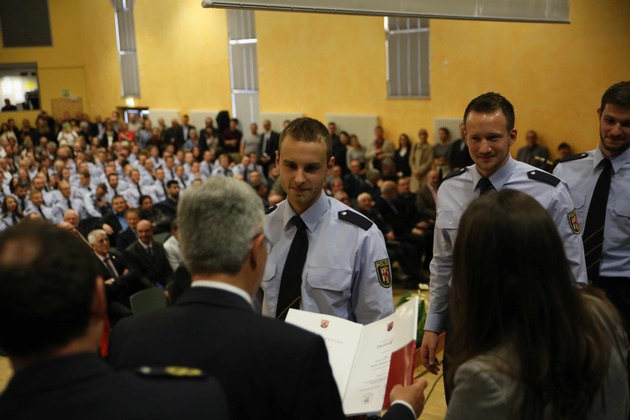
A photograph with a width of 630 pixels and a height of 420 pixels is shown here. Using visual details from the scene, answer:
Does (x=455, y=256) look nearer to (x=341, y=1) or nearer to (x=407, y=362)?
(x=407, y=362)

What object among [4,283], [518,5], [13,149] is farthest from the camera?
[13,149]

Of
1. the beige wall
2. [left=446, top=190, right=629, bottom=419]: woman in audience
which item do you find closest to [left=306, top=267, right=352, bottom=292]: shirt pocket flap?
[left=446, top=190, right=629, bottom=419]: woman in audience

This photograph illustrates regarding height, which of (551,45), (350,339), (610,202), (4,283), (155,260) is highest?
(551,45)

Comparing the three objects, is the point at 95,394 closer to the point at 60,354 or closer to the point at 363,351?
the point at 60,354

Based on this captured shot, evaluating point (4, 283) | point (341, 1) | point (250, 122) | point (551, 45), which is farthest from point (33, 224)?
point (250, 122)

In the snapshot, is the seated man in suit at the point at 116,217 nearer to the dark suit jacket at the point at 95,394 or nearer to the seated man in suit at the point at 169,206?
the seated man in suit at the point at 169,206

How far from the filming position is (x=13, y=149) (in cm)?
1496

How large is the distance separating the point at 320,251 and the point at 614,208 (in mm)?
1305

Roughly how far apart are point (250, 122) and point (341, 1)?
34.7 feet

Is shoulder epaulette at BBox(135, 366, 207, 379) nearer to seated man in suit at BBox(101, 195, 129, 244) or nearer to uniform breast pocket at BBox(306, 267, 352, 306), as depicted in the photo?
uniform breast pocket at BBox(306, 267, 352, 306)

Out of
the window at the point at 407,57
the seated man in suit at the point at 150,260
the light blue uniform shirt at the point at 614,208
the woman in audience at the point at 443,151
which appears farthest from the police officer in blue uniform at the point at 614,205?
the window at the point at 407,57

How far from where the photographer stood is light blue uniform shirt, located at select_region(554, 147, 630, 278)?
8.78 feet

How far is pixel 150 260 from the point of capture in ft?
21.2

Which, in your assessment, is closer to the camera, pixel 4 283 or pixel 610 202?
pixel 4 283
